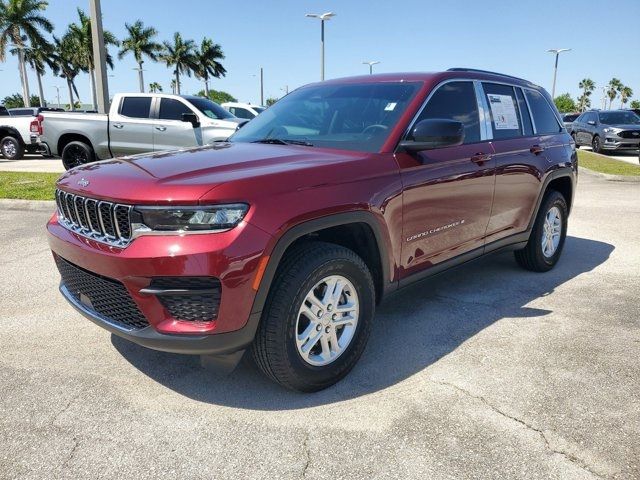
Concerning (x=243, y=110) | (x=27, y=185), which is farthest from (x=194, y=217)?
(x=243, y=110)

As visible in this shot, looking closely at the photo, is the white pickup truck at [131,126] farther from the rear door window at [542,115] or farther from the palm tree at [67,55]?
the palm tree at [67,55]

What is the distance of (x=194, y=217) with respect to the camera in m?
2.37

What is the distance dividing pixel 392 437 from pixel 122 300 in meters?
1.47

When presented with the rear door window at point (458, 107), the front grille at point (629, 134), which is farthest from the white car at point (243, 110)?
the rear door window at point (458, 107)

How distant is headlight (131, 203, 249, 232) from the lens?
2.37 metres

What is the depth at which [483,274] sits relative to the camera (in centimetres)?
504

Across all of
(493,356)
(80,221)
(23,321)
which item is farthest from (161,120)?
(493,356)

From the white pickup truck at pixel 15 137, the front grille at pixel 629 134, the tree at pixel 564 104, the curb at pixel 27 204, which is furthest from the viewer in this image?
the tree at pixel 564 104

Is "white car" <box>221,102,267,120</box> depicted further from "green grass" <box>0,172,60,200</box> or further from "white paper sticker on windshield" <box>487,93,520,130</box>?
"white paper sticker on windshield" <box>487,93,520,130</box>

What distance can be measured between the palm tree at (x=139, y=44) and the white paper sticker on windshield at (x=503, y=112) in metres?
60.5

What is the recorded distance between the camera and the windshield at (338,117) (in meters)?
3.35

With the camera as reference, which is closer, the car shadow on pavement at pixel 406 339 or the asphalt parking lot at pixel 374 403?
the asphalt parking lot at pixel 374 403

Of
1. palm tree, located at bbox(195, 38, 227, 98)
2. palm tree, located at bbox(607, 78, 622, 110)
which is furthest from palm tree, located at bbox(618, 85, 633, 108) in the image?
palm tree, located at bbox(195, 38, 227, 98)

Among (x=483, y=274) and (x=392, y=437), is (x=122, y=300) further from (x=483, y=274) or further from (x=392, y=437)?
(x=483, y=274)
